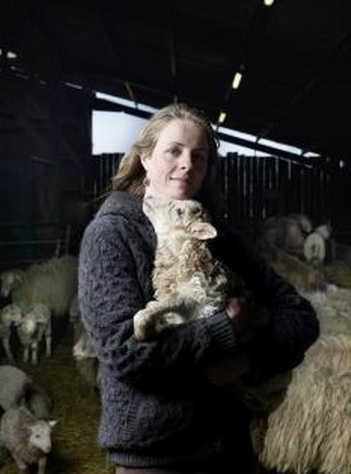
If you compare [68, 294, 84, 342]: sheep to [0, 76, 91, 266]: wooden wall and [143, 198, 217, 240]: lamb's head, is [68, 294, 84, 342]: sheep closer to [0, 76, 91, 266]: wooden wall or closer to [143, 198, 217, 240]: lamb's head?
[0, 76, 91, 266]: wooden wall

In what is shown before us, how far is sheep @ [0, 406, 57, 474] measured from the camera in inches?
139

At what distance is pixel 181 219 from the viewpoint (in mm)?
1567

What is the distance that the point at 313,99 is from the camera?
23.0 feet

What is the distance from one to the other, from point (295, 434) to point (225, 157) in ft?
29.0

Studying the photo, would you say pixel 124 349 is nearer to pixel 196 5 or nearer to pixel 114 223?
pixel 114 223

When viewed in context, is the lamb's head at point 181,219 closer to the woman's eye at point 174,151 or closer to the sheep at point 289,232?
the woman's eye at point 174,151

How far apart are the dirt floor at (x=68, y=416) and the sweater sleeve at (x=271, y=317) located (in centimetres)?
221

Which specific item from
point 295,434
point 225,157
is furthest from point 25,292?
point 225,157

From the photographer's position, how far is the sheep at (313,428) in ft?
10.7

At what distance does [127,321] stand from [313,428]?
2.12 meters

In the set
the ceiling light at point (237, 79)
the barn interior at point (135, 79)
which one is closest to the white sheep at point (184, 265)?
the barn interior at point (135, 79)

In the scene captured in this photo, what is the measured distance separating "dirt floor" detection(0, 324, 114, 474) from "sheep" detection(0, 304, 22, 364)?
0.27ft

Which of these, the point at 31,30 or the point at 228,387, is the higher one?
the point at 31,30

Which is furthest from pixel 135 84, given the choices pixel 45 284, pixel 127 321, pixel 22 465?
pixel 127 321
